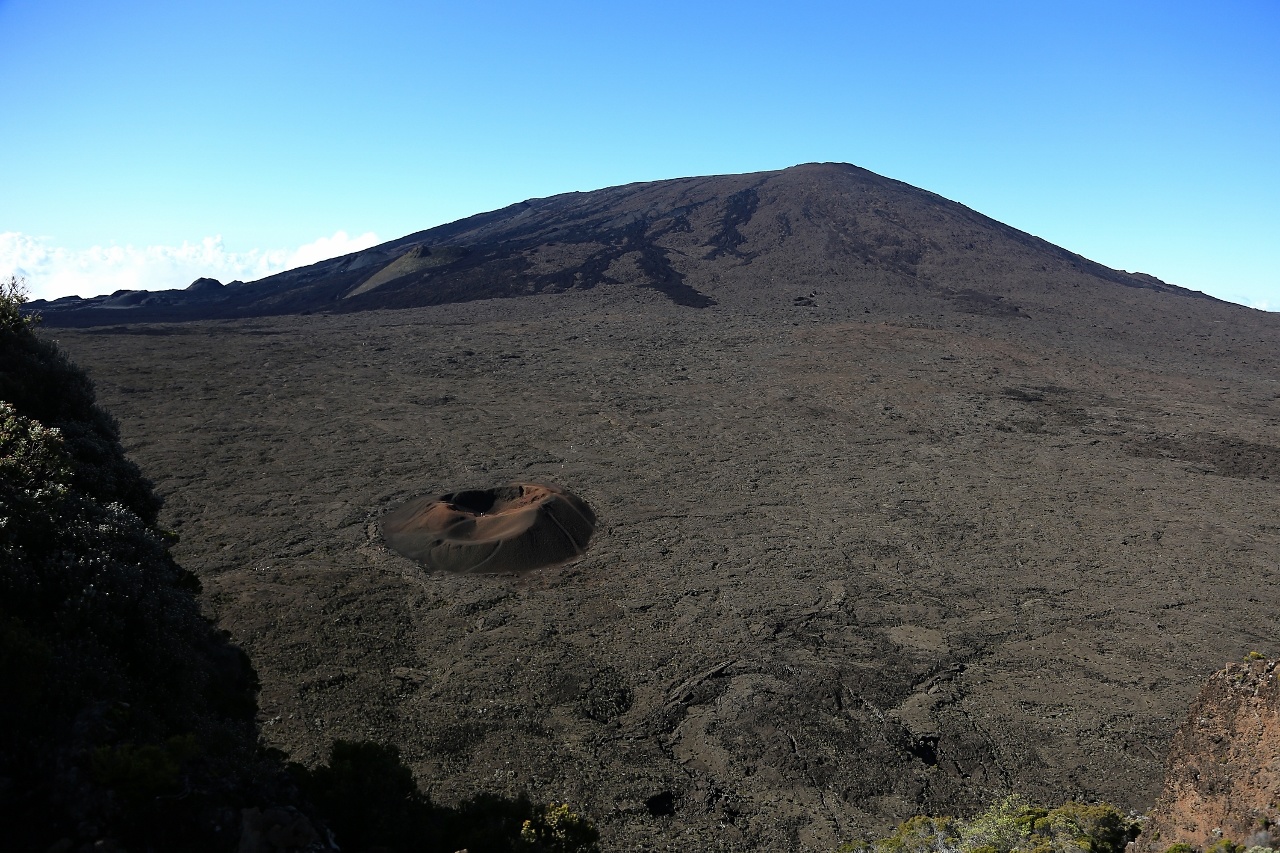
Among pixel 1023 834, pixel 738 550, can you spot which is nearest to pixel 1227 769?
pixel 1023 834

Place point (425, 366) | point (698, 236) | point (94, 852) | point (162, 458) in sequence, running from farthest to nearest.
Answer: point (698, 236), point (425, 366), point (162, 458), point (94, 852)

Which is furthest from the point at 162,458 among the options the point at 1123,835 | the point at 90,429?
the point at 1123,835

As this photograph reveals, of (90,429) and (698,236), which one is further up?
(698,236)

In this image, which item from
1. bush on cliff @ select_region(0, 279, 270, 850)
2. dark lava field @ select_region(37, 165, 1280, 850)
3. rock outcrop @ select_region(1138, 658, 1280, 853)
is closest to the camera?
bush on cliff @ select_region(0, 279, 270, 850)

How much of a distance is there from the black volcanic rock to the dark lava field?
28.9ft

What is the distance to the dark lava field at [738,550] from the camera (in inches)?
335

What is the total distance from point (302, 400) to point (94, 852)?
21.2m

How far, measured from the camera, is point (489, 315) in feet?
131

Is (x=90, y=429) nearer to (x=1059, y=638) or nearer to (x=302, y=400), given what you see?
(x=1059, y=638)

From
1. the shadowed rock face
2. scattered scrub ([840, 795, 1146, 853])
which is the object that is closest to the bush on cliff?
scattered scrub ([840, 795, 1146, 853])

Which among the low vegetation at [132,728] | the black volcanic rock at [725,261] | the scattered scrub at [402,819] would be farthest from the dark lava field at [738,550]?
the black volcanic rock at [725,261]

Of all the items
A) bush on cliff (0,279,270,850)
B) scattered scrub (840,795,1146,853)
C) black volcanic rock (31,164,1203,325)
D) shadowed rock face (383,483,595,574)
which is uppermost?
black volcanic rock (31,164,1203,325)

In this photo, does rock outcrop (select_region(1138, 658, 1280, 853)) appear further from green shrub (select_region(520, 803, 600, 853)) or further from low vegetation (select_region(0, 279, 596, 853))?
low vegetation (select_region(0, 279, 596, 853))

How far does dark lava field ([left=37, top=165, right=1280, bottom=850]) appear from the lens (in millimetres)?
8516
